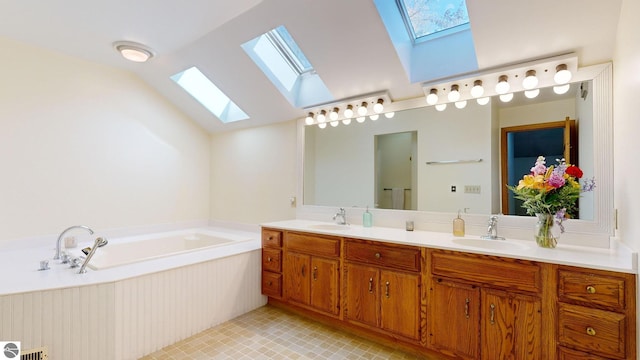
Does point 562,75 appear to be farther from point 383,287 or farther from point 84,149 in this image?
point 84,149

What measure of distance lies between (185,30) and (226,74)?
2.07ft

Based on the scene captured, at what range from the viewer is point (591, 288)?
143 cm

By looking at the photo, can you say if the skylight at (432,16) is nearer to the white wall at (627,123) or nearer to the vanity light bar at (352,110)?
the vanity light bar at (352,110)

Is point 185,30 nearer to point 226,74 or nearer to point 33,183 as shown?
point 226,74

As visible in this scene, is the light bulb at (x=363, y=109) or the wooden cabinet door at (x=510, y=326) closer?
the wooden cabinet door at (x=510, y=326)

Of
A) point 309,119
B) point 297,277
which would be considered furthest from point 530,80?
point 297,277

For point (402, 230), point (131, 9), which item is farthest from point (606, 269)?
point (131, 9)

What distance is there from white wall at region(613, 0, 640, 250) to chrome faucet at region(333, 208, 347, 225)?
1980 mm

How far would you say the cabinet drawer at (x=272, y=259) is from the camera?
2.80 m

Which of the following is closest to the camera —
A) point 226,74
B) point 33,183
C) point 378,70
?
point 378,70

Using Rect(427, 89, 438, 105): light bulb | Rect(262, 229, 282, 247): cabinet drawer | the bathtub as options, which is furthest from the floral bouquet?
the bathtub

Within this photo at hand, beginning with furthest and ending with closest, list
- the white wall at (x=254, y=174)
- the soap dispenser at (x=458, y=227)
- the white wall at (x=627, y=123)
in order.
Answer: the white wall at (x=254, y=174) < the soap dispenser at (x=458, y=227) < the white wall at (x=627, y=123)

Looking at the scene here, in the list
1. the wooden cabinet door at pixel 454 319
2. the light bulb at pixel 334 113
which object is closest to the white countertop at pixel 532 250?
the wooden cabinet door at pixel 454 319

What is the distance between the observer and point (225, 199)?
166 inches
